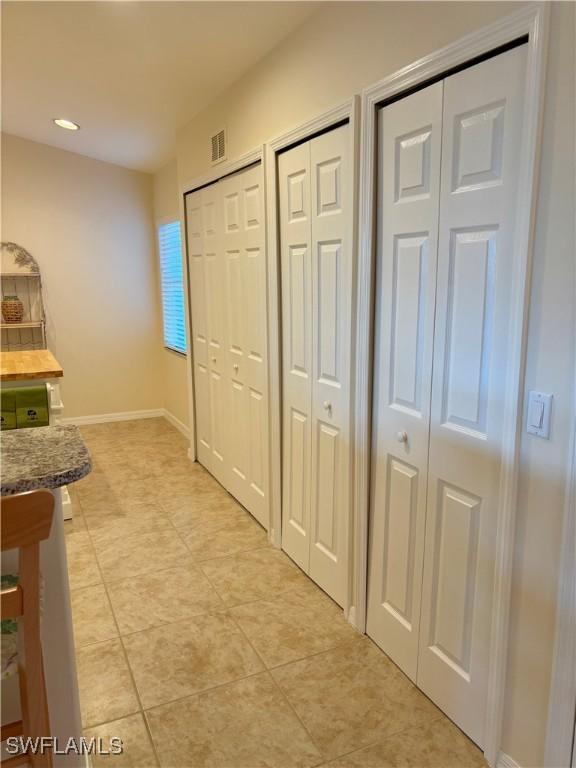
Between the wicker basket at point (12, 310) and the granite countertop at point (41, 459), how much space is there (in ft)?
13.2

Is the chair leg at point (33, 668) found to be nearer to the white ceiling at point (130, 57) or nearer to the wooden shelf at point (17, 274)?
the white ceiling at point (130, 57)

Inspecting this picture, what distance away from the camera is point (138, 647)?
7.29 ft

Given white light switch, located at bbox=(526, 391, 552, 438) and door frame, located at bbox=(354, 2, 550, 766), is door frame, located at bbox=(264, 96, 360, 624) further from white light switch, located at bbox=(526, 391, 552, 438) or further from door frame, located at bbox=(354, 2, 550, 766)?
white light switch, located at bbox=(526, 391, 552, 438)

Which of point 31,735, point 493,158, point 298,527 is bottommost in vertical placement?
point 298,527

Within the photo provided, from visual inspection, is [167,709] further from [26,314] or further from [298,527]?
[26,314]

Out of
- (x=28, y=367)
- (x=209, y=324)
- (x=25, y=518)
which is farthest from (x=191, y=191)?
(x=25, y=518)

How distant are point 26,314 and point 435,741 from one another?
4.91 metres

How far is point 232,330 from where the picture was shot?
3416mm

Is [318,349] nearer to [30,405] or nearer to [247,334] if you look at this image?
[247,334]

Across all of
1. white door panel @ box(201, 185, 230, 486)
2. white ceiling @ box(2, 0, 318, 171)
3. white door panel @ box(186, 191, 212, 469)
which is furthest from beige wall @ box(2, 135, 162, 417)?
white door panel @ box(201, 185, 230, 486)

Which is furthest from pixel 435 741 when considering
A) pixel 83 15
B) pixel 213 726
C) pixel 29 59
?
pixel 29 59

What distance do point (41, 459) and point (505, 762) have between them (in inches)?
63.6

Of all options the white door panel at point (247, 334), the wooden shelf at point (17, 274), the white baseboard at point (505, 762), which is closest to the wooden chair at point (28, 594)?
the white baseboard at point (505, 762)

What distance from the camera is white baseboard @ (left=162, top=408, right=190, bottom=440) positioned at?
203 inches
